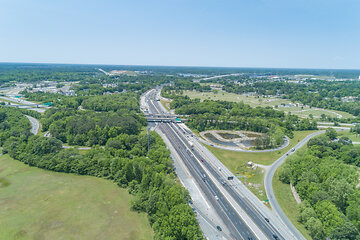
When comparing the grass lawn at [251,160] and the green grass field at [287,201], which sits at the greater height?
the grass lawn at [251,160]

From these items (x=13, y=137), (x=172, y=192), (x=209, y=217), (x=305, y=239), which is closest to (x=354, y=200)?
(x=305, y=239)

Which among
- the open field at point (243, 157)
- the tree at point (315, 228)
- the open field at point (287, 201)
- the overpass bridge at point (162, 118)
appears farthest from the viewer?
the overpass bridge at point (162, 118)

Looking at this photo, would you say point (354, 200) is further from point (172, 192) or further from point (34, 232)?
point (34, 232)

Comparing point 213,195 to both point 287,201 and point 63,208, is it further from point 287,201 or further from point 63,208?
point 63,208

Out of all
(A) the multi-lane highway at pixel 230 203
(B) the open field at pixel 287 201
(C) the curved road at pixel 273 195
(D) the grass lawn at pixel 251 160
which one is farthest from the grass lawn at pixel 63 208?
(D) the grass lawn at pixel 251 160

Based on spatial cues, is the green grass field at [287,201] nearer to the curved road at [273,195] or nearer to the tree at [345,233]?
the curved road at [273,195]

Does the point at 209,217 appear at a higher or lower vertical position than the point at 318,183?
lower
